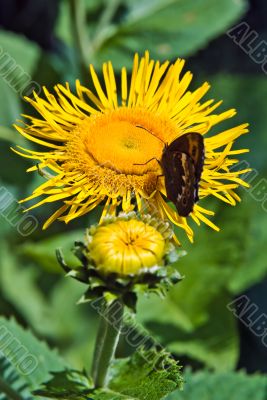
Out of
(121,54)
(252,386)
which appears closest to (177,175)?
(252,386)

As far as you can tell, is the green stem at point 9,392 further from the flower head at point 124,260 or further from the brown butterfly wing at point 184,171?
the brown butterfly wing at point 184,171

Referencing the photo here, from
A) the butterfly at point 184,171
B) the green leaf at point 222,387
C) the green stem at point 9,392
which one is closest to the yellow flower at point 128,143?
the butterfly at point 184,171

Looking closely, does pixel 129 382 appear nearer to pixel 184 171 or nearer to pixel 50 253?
pixel 184 171

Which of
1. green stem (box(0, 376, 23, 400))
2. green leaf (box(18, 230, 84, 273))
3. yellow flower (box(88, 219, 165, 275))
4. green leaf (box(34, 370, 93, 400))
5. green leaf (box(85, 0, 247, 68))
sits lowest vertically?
green leaf (box(34, 370, 93, 400))

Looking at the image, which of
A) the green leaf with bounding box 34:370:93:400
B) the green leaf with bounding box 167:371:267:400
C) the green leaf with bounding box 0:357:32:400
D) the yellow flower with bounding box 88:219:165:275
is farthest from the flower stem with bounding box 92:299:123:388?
the green leaf with bounding box 167:371:267:400

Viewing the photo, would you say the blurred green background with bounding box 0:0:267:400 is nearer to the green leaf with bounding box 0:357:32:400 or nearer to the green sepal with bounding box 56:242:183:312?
the green leaf with bounding box 0:357:32:400

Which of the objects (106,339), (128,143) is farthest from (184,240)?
(106,339)
